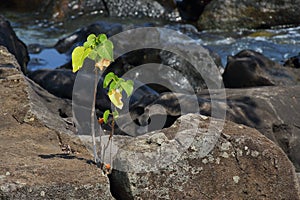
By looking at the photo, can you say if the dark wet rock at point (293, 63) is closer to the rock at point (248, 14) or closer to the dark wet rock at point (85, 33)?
the dark wet rock at point (85, 33)

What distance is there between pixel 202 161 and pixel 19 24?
11.9m

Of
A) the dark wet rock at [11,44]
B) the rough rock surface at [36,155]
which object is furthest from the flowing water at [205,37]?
the rough rock surface at [36,155]

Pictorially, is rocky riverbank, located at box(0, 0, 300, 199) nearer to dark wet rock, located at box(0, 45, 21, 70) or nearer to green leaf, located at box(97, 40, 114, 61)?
dark wet rock, located at box(0, 45, 21, 70)

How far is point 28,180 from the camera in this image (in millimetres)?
3049

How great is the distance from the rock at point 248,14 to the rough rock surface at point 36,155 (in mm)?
9667

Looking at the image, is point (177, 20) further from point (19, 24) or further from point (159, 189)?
point (159, 189)

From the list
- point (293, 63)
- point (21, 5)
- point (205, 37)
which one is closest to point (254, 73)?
point (293, 63)

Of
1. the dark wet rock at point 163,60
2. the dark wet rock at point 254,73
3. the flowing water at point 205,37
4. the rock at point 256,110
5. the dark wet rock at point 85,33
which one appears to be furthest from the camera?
the flowing water at point 205,37

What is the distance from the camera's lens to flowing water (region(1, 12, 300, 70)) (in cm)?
1161

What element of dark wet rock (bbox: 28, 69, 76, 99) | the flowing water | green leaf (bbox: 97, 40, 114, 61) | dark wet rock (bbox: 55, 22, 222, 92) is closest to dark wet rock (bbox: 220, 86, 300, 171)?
dark wet rock (bbox: 28, 69, 76, 99)

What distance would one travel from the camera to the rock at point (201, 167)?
3.22m

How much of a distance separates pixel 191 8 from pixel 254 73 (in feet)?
25.5

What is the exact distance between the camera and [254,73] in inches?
316

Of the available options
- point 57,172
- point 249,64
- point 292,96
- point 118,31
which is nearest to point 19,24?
point 118,31
